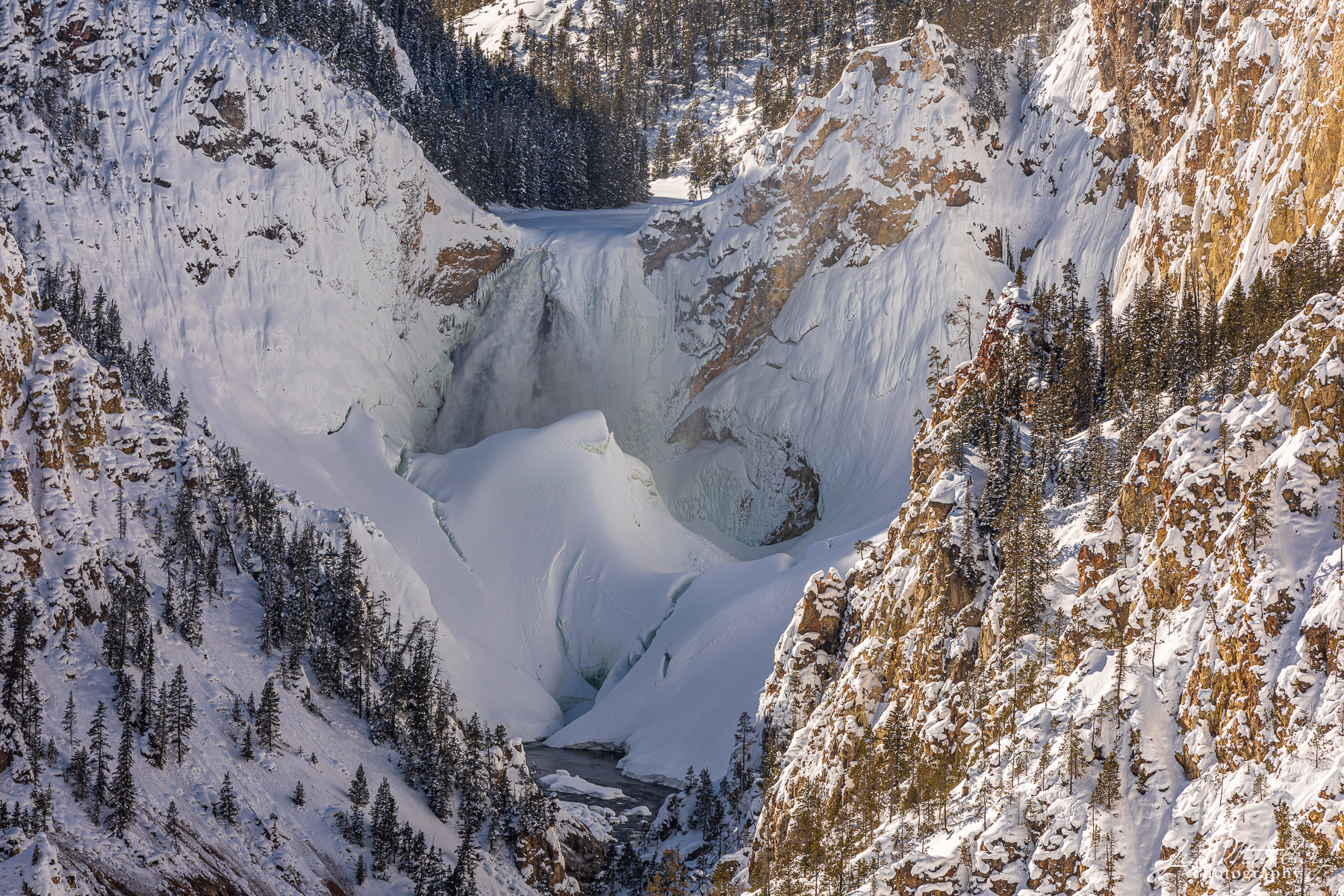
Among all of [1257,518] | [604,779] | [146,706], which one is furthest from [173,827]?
[1257,518]

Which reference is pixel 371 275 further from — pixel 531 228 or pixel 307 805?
pixel 307 805

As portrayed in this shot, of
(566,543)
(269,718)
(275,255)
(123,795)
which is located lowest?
(566,543)

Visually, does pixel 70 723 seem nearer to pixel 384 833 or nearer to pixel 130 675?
pixel 130 675

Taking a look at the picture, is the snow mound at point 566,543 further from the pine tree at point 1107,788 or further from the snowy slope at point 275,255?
the pine tree at point 1107,788

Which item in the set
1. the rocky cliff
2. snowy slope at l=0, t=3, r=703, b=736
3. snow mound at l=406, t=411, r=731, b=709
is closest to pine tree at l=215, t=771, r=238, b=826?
the rocky cliff

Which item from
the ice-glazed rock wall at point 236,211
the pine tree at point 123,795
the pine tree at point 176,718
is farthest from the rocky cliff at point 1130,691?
the ice-glazed rock wall at point 236,211

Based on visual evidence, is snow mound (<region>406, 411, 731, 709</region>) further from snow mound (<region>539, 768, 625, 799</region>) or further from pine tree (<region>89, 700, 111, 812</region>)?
pine tree (<region>89, 700, 111, 812</region>)
